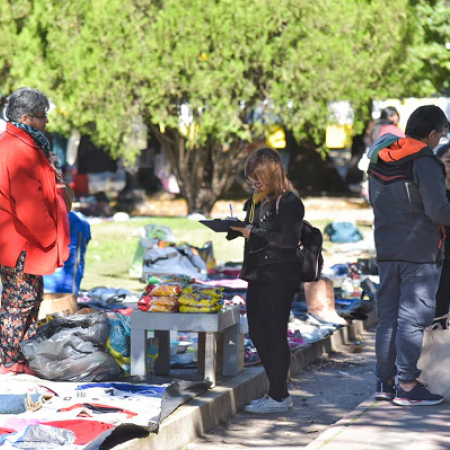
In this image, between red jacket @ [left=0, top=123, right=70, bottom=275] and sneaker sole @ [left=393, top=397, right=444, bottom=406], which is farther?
red jacket @ [left=0, top=123, right=70, bottom=275]

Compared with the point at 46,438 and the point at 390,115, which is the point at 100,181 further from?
the point at 46,438

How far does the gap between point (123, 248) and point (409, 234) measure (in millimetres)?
12606

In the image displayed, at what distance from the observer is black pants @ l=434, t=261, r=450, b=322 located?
27.2 ft

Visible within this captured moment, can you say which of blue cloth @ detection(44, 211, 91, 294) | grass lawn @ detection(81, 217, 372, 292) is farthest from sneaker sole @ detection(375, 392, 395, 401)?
grass lawn @ detection(81, 217, 372, 292)

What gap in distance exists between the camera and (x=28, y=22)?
2444 cm

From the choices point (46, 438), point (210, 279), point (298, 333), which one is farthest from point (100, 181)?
point (46, 438)

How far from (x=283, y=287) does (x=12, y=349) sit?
78.4 inches

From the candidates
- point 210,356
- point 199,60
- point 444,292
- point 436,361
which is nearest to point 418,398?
point 436,361

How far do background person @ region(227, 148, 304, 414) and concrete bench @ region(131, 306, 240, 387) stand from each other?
0.91 ft

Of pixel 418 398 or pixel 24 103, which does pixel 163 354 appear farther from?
pixel 24 103

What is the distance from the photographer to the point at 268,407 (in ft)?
23.9

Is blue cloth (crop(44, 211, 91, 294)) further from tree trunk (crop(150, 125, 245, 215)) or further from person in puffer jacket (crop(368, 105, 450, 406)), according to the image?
tree trunk (crop(150, 125, 245, 215))

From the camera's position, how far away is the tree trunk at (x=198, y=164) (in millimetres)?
25172

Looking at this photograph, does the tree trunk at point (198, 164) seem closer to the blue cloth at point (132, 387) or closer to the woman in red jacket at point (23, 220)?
the woman in red jacket at point (23, 220)
